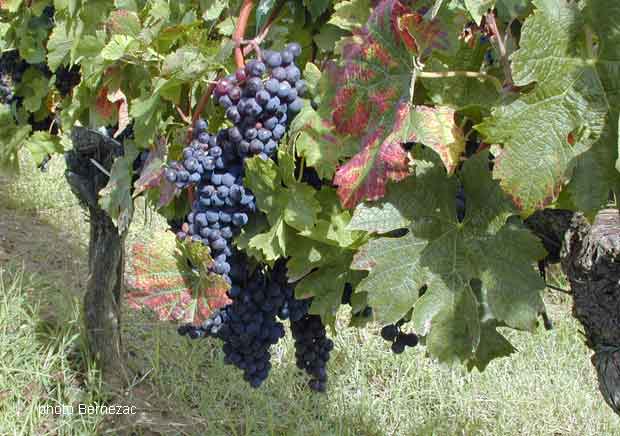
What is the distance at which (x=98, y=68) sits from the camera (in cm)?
153

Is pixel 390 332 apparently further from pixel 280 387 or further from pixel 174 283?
pixel 280 387

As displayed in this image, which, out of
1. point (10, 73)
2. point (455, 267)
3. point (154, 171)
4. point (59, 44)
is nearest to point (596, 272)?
point (455, 267)

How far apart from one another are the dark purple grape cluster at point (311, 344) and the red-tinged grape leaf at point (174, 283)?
392mm

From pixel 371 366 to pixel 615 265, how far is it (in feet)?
10.1

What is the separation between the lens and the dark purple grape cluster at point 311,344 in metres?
1.60

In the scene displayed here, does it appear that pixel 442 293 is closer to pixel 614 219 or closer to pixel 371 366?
pixel 614 219

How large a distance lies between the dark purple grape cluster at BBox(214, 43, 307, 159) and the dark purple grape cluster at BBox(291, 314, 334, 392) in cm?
51

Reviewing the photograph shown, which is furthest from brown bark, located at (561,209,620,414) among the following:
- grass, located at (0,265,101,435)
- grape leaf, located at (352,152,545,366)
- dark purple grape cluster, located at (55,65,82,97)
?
grass, located at (0,265,101,435)

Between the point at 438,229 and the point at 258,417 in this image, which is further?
the point at 258,417

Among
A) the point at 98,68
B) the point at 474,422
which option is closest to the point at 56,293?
the point at 474,422

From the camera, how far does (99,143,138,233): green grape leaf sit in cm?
163

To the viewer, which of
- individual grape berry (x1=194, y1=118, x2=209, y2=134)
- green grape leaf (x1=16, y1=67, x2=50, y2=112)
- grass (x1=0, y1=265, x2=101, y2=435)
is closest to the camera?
individual grape berry (x1=194, y1=118, x2=209, y2=134)

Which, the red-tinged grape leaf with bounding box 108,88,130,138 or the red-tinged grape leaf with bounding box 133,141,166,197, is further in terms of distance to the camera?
the red-tinged grape leaf with bounding box 108,88,130,138

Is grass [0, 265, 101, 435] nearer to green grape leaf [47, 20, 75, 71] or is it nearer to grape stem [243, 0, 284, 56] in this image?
green grape leaf [47, 20, 75, 71]
